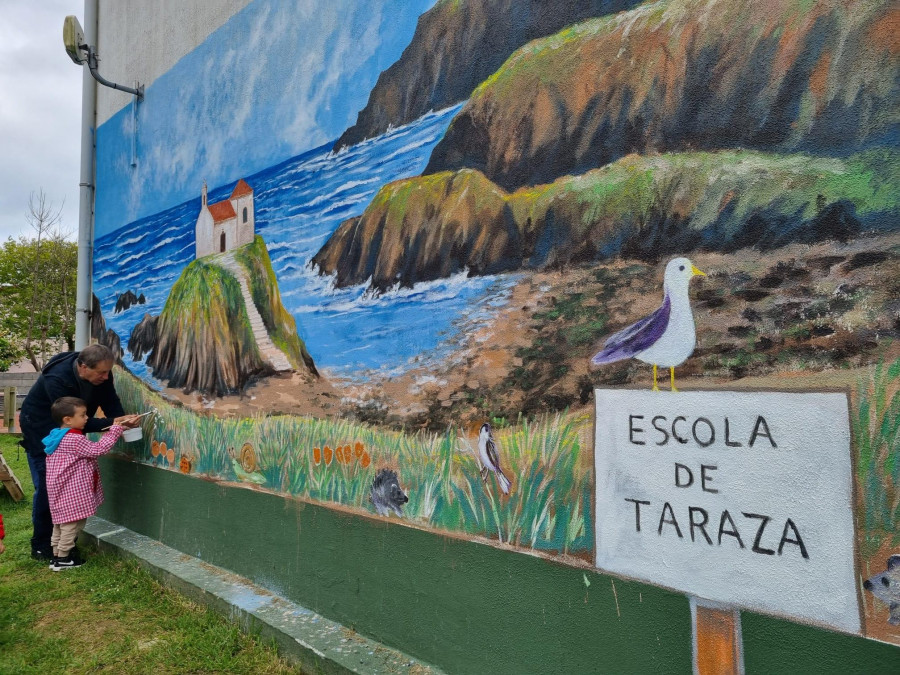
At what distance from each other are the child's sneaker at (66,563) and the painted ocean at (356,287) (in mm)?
Answer: 2714

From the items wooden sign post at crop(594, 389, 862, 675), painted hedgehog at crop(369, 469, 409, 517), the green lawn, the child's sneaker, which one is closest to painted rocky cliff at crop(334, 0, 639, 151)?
wooden sign post at crop(594, 389, 862, 675)

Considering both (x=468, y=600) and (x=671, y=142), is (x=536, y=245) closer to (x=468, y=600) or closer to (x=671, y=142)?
(x=671, y=142)

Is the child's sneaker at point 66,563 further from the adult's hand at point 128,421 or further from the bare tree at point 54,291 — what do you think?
the bare tree at point 54,291

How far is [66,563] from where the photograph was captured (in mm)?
4660

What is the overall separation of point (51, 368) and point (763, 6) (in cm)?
515

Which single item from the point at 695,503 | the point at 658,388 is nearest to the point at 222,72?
the point at 658,388

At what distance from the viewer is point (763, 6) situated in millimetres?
1833

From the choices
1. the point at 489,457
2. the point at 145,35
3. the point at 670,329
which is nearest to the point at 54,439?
the point at 145,35

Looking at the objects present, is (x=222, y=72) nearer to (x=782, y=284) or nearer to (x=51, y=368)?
(x=51, y=368)

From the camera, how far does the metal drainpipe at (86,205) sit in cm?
A: 600

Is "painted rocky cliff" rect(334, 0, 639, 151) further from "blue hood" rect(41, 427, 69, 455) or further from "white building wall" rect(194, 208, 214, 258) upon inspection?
"blue hood" rect(41, 427, 69, 455)

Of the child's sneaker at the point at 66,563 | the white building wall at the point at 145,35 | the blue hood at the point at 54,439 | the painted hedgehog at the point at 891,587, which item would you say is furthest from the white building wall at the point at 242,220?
the painted hedgehog at the point at 891,587

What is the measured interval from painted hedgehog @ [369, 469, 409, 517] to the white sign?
1013 mm

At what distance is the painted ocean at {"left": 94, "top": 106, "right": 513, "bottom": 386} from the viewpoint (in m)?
2.70
